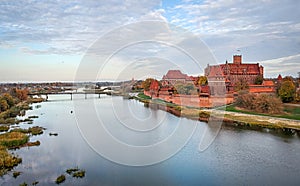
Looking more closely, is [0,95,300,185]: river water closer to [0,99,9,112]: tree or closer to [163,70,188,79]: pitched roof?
[0,99,9,112]: tree

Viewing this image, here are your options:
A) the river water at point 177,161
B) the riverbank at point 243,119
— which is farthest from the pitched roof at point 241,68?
the river water at point 177,161

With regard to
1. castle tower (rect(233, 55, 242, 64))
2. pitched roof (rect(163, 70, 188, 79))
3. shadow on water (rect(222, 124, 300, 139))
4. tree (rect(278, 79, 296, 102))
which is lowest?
shadow on water (rect(222, 124, 300, 139))

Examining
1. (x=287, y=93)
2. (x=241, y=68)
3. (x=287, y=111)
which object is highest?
(x=241, y=68)

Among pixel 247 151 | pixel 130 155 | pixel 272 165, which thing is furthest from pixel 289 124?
pixel 130 155

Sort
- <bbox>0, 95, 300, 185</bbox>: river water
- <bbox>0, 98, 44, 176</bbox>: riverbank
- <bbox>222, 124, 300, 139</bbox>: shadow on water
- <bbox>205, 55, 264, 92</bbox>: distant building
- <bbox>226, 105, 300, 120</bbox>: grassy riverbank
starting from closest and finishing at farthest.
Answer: <bbox>0, 95, 300, 185</bbox>: river water, <bbox>0, 98, 44, 176</bbox>: riverbank, <bbox>222, 124, 300, 139</bbox>: shadow on water, <bbox>226, 105, 300, 120</bbox>: grassy riverbank, <bbox>205, 55, 264, 92</bbox>: distant building

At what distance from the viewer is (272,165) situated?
9555mm

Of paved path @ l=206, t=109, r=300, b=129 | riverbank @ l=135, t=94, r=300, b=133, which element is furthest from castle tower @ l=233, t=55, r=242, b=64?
paved path @ l=206, t=109, r=300, b=129

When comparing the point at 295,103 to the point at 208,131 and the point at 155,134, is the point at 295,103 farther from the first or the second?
the point at 155,134

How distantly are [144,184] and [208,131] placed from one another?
8.51 m

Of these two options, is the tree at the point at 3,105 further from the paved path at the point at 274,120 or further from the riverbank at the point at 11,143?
the paved path at the point at 274,120

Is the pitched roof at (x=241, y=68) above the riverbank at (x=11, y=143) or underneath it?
above

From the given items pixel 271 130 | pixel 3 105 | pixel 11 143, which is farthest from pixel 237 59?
pixel 11 143

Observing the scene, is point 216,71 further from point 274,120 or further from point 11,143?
point 11,143

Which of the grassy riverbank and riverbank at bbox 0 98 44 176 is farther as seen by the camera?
the grassy riverbank
